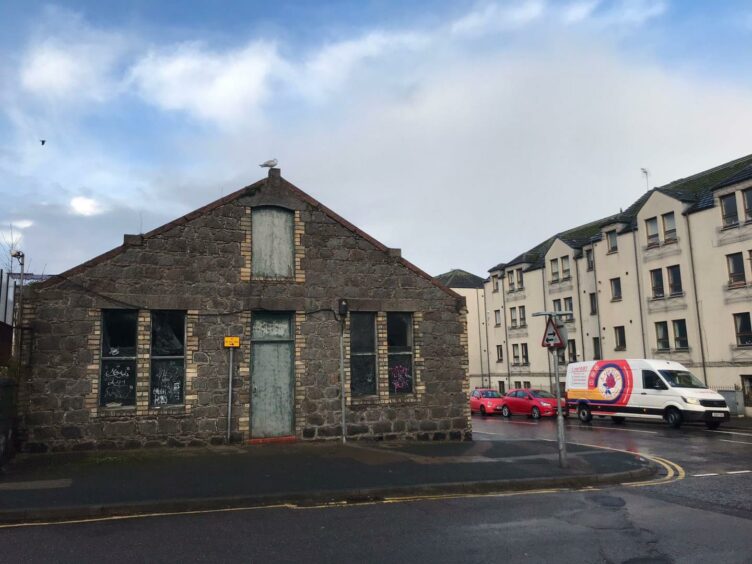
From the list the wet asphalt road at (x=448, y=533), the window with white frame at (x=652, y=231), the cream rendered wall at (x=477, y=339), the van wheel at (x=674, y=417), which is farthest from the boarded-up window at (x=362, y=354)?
the cream rendered wall at (x=477, y=339)

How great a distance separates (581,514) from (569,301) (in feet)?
115

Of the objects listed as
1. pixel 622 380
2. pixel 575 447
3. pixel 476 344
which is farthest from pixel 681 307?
pixel 476 344

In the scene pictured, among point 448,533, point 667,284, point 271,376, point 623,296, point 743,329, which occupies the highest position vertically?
point 667,284

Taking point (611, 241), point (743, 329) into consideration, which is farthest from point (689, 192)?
point (743, 329)

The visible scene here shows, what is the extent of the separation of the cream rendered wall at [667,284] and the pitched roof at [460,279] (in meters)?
25.9

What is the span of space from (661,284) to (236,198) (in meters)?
26.8

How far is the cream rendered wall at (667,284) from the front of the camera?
31.3 meters

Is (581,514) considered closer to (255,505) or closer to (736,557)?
(736,557)

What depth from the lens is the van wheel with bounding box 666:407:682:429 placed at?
2303 cm

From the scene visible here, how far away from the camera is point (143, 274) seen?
13.8 meters

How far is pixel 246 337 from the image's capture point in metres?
14.4

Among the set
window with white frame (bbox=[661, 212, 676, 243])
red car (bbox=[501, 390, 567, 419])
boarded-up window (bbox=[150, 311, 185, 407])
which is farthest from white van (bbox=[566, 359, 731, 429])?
boarded-up window (bbox=[150, 311, 185, 407])

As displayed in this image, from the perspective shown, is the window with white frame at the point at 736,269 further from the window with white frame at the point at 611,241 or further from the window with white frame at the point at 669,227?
the window with white frame at the point at 611,241

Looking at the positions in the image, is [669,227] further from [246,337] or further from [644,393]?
[246,337]
